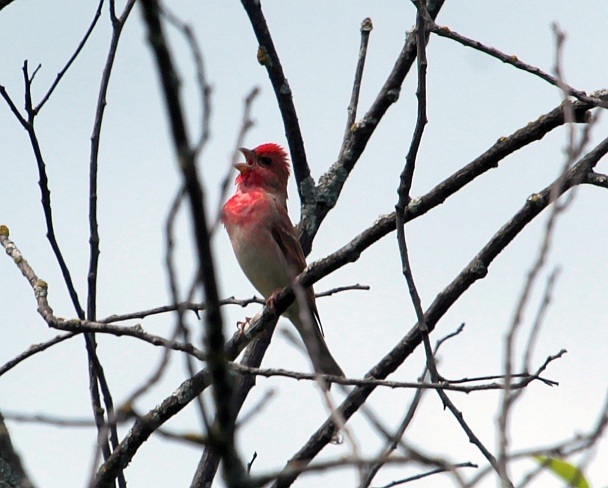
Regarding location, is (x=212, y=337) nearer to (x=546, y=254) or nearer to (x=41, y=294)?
A: (x=546, y=254)

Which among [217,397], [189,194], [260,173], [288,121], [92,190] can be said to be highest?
[260,173]

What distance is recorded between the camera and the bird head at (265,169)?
906cm

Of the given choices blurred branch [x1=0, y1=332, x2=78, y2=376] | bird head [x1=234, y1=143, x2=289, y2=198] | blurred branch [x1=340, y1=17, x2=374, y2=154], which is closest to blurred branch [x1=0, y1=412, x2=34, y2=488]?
blurred branch [x1=0, y1=332, x2=78, y2=376]

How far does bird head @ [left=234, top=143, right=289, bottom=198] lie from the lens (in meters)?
9.06

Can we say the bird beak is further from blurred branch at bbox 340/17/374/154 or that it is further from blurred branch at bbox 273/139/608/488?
blurred branch at bbox 273/139/608/488

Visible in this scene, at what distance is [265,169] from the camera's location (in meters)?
9.21

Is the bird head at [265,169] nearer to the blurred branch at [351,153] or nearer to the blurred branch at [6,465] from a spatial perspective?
the blurred branch at [351,153]

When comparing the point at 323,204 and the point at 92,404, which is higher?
the point at 323,204

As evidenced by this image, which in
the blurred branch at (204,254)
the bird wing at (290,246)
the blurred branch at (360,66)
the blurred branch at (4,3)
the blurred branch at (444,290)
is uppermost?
the blurred branch at (360,66)

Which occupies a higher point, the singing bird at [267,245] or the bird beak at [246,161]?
the bird beak at [246,161]

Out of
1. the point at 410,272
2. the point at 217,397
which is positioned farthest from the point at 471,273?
the point at 217,397

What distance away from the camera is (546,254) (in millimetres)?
2697

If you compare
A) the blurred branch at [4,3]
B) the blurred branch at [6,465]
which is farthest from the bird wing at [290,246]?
the blurred branch at [6,465]

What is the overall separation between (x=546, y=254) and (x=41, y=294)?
2975 mm
